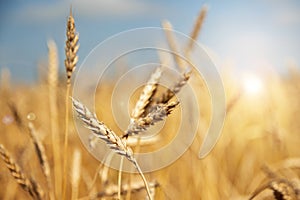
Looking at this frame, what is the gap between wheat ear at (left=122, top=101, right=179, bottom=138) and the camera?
0.29 meters

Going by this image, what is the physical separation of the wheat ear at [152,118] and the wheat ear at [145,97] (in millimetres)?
15

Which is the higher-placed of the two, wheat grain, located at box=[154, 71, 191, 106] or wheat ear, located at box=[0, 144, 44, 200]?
wheat grain, located at box=[154, 71, 191, 106]

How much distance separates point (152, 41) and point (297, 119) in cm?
124

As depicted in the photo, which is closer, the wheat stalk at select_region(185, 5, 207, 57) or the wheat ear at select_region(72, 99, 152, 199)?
the wheat ear at select_region(72, 99, 152, 199)

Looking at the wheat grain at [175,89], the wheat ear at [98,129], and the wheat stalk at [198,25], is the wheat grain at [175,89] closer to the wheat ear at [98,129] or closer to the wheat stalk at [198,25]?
the wheat ear at [98,129]

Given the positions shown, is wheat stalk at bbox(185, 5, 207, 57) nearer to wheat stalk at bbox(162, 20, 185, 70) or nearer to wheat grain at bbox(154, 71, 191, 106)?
wheat stalk at bbox(162, 20, 185, 70)

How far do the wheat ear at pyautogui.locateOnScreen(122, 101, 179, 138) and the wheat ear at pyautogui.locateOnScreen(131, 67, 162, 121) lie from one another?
0.02 m

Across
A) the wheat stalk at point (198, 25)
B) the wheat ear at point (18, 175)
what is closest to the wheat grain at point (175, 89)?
the wheat ear at point (18, 175)

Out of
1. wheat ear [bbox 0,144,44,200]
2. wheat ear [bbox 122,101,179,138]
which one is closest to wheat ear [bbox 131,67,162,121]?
wheat ear [bbox 122,101,179,138]

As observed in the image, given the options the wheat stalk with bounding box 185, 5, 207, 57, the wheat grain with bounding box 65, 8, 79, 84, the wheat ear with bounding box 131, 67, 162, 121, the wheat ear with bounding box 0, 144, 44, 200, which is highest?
the wheat stalk with bounding box 185, 5, 207, 57

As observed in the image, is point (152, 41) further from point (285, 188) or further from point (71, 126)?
point (71, 126)

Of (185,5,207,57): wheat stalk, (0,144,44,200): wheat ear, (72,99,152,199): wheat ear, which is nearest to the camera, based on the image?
(72,99,152,199): wheat ear

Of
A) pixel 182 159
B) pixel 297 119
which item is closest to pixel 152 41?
pixel 182 159

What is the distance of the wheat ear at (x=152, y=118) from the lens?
0.95 feet
